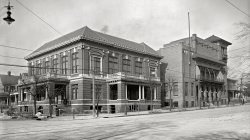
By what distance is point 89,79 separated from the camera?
142 feet

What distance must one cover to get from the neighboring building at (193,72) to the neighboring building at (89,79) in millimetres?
10042

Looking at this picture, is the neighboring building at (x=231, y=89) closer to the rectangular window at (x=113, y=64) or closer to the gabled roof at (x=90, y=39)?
the gabled roof at (x=90, y=39)

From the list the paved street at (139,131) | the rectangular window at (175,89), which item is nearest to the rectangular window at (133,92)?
the rectangular window at (175,89)

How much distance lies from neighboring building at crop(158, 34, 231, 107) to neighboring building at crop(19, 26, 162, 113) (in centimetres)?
1004

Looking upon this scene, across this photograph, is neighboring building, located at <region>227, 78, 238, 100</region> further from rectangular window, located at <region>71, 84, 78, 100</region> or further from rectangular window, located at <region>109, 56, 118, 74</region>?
rectangular window, located at <region>71, 84, 78, 100</region>

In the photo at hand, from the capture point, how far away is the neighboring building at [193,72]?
60.5m

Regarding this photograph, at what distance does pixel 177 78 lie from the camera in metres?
61.0

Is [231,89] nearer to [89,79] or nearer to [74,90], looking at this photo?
[89,79]

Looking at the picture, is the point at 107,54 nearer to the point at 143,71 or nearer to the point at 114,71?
the point at 114,71

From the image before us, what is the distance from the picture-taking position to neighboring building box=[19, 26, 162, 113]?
42781 mm

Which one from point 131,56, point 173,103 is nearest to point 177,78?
point 173,103

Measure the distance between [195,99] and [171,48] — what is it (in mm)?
13177

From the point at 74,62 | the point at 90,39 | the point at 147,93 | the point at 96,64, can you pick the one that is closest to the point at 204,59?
the point at 147,93

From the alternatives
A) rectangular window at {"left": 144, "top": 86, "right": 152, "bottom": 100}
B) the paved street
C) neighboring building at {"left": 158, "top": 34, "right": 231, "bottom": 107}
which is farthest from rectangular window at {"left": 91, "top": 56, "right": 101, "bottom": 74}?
the paved street
